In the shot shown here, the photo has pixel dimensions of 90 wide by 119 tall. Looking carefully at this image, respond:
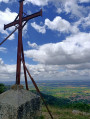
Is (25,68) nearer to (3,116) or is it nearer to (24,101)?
(24,101)

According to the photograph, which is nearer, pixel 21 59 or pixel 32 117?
pixel 32 117

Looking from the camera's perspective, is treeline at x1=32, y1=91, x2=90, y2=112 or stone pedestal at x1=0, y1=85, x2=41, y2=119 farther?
treeline at x1=32, y1=91, x2=90, y2=112

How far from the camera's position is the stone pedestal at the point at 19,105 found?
244 inches

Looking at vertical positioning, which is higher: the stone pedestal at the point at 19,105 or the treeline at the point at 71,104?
the stone pedestal at the point at 19,105

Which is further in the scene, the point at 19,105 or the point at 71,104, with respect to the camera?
the point at 71,104

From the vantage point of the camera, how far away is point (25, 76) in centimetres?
807

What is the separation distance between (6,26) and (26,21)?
5.56ft

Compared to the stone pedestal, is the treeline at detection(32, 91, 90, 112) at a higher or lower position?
lower

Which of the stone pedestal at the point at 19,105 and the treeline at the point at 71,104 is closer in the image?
the stone pedestal at the point at 19,105

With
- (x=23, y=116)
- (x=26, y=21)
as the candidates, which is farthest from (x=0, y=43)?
(x=23, y=116)

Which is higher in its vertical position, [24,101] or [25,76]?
[25,76]

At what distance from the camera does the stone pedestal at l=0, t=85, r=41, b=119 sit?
6.20 m

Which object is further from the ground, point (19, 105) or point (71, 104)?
point (19, 105)

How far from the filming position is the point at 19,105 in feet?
20.6
